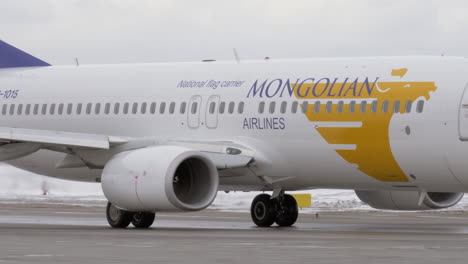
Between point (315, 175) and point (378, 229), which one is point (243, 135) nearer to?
point (315, 175)

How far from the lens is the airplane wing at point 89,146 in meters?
30.1

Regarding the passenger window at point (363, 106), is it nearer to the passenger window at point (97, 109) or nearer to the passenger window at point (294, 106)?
the passenger window at point (294, 106)

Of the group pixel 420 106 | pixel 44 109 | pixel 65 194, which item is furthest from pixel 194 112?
pixel 65 194

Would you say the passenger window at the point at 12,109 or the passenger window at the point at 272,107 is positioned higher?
the passenger window at the point at 12,109

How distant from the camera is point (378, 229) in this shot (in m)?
31.2

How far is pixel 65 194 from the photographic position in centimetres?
6028

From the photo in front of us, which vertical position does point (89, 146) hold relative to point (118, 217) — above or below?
above

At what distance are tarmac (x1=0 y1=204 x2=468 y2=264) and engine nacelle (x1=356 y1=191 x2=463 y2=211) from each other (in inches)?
24.0

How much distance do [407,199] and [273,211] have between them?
3.65 m

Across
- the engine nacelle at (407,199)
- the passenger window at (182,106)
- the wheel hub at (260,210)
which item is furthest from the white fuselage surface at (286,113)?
the engine nacelle at (407,199)

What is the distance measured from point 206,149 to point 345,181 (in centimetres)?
366

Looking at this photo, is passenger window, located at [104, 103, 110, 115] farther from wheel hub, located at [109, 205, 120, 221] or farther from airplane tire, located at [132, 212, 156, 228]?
airplane tire, located at [132, 212, 156, 228]

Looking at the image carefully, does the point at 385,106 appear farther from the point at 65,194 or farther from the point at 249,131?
the point at 65,194

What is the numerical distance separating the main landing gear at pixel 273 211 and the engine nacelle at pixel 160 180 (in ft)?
12.2
